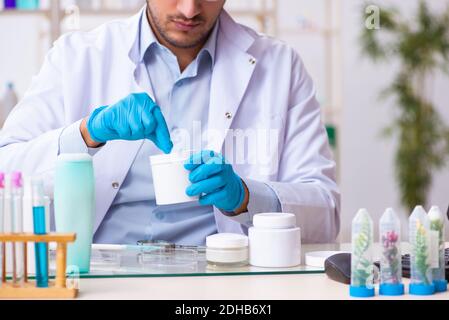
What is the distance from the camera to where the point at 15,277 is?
1.02m

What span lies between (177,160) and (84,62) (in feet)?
2.09

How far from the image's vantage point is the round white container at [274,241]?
1194 millimetres

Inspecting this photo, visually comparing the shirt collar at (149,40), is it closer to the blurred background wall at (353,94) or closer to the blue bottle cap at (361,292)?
the blue bottle cap at (361,292)

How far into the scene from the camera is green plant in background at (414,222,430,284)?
1.03m

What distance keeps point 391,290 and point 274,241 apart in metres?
0.24

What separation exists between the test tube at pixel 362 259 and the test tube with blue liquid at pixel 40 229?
0.41m

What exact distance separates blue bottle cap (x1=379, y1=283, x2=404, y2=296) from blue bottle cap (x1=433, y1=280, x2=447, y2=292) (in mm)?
55

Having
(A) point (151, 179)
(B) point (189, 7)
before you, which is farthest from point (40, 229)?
(B) point (189, 7)

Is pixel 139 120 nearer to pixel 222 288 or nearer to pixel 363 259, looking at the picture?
pixel 222 288

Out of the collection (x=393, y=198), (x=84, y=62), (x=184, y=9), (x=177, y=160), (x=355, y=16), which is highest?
(x=355, y=16)

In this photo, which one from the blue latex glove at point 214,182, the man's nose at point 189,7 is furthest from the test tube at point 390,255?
the man's nose at point 189,7

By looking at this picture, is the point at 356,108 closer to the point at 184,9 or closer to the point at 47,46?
the point at 47,46

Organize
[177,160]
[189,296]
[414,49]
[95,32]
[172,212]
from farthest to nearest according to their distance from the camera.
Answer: [414,49], [95,32], [172,212], [177,160], [189,296]

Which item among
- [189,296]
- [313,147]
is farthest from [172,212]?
[189,296]
